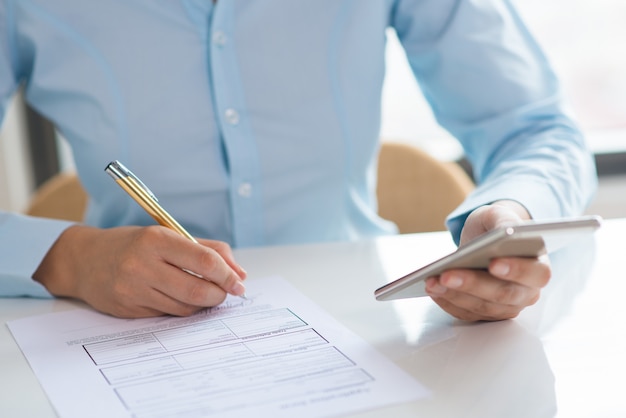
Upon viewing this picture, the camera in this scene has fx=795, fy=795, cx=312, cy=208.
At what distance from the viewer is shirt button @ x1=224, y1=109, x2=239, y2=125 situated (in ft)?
3.36

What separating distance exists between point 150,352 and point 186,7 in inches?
20.3

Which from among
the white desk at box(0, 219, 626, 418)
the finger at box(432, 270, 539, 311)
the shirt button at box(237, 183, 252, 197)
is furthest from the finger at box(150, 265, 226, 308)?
the shirt button at box(237, 183, 252, 197)

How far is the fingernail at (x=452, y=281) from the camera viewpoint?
63cm

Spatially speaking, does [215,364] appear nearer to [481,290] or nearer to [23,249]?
[481,290]

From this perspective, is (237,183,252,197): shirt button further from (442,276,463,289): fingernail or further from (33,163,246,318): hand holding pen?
(442,276,463,289): fingernail

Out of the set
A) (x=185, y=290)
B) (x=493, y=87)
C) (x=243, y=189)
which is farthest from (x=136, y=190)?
(x=493, y=87)

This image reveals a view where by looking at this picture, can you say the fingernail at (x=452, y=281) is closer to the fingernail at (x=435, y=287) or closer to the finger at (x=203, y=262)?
the fingernail at (x=435, y=287)

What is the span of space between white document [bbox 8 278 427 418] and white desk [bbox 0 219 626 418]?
0.02 meters

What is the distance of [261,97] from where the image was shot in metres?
1.04

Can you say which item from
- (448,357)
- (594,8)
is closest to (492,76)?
(448,357)

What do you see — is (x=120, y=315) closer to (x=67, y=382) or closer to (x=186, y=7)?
(x=67, y=382)

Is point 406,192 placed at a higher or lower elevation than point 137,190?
lower

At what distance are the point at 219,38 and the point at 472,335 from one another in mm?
532

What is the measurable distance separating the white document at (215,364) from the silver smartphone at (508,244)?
7cm
